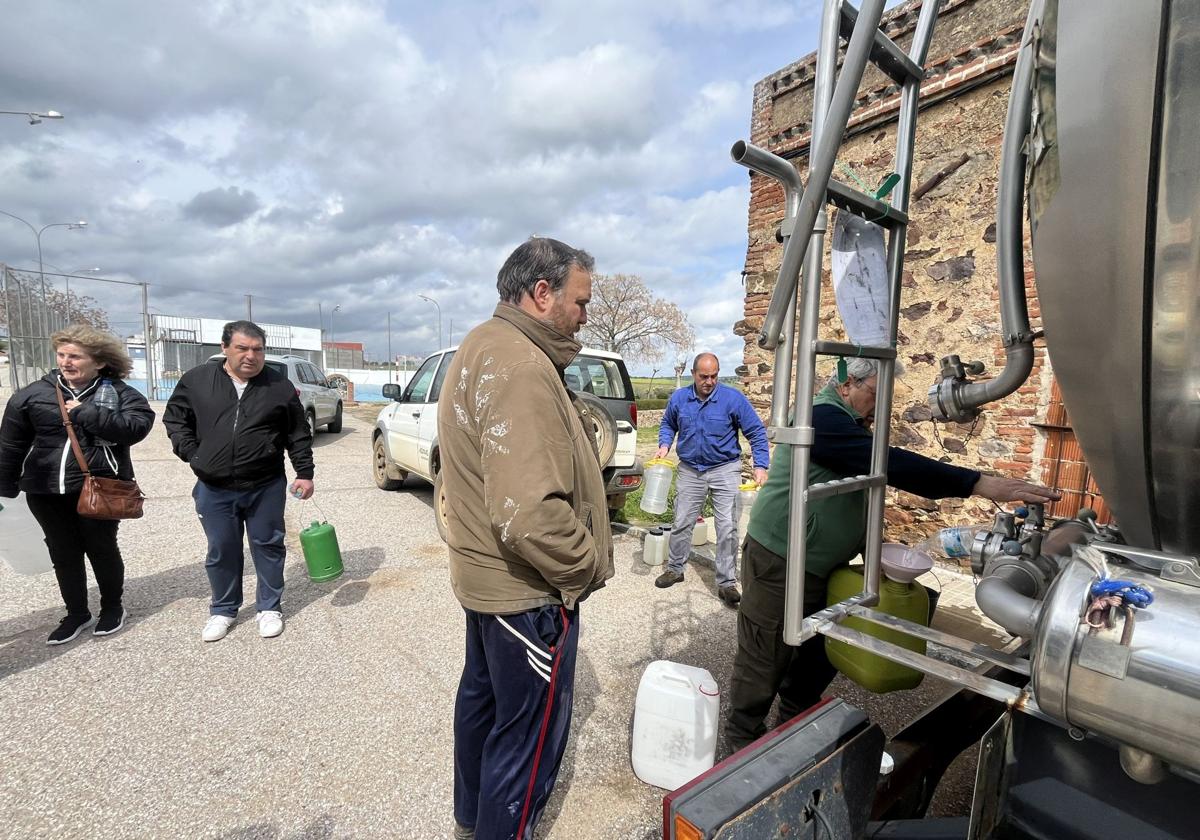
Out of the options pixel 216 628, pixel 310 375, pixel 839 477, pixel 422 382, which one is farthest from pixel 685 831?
pixel 310 375

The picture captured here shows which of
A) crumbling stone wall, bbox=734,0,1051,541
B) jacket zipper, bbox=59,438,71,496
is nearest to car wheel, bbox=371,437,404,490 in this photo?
jacket zipper, bbox=59,438,71,496

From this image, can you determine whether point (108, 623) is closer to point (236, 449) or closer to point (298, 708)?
point (236, 449)

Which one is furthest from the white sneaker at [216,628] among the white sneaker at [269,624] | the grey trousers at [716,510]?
the grey trousers at [716,510]

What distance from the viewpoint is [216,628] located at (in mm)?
3645

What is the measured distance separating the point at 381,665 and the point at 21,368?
701 inches

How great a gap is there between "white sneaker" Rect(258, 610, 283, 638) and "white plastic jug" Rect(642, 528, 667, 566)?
284 cm

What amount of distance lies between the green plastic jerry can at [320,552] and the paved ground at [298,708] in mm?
268

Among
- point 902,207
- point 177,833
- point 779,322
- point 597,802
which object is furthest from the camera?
point 597,802

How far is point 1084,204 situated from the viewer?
3.57 ft

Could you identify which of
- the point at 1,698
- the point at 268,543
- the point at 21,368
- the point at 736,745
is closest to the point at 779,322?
the point at 736,745

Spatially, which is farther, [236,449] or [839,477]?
[236,449]

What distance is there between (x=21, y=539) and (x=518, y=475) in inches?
158

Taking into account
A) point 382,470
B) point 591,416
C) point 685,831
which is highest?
point 591,416

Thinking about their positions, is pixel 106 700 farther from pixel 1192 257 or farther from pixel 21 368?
pixel 21 368
